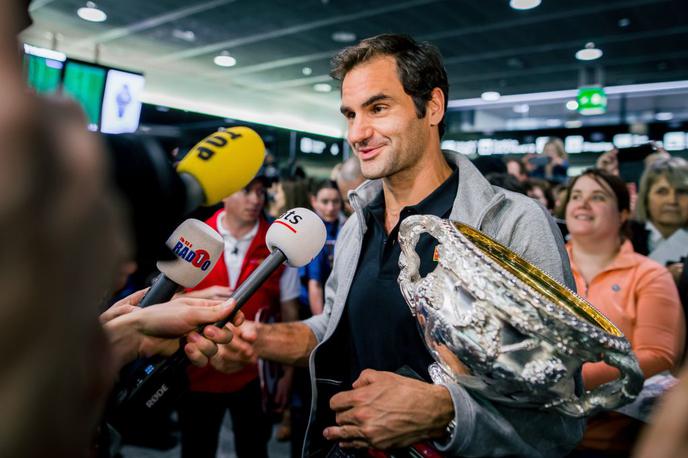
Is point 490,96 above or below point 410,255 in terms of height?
above

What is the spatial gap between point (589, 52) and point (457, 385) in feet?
27.5

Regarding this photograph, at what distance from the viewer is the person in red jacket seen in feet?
7.79

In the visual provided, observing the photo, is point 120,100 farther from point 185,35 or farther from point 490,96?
point 490,96

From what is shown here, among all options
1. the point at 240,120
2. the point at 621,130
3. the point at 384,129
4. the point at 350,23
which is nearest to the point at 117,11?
the point at 350,23

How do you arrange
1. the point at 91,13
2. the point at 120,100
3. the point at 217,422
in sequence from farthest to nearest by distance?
the point at 91,13 < the point at 120,100 < the point at 217,422

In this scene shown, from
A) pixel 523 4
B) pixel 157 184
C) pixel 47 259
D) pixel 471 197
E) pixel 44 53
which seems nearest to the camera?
pixel 47 259

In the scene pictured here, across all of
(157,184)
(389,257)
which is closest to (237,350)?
(389,257)

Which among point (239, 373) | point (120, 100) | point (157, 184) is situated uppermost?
point (120, 100)

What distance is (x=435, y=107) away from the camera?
1577mm

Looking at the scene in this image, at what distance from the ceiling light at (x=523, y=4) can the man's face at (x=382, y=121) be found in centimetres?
533

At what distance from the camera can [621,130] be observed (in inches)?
363

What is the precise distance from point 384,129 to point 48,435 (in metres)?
1.24

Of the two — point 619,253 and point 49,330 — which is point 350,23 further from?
point 49,330

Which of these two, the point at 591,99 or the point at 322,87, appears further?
the point at 322,87
